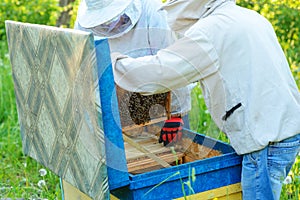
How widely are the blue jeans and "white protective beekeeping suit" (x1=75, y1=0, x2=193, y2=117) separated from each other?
0.48m

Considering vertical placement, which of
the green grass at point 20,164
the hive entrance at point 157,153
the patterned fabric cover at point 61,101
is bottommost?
the green grass at point 20,164

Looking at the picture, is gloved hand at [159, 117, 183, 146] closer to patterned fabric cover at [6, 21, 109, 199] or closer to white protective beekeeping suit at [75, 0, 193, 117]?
white protective beekeeping suit at [75, 0, 193, 117]

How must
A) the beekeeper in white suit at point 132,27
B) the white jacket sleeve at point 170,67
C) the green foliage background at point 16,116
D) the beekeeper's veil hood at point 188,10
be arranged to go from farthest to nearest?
the green foliage background at point 16,116, the beekeeper in white suit at point 132,27, the beekeeper's veil hood at point 188,10, the white jacket sleeve at point 170,67

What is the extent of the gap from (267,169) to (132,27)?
1.04 metres

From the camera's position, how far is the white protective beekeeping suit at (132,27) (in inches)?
115

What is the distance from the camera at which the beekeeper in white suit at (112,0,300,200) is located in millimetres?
2486

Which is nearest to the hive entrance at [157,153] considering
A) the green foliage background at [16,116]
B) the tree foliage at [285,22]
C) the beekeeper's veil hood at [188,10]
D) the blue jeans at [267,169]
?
the green foliage background at [16,116]

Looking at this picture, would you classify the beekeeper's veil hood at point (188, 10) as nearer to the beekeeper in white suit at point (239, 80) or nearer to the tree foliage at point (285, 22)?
the beekeeper in white suit at point (239, 80)

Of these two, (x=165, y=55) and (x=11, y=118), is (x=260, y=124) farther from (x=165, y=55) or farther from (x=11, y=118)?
(x=11, y=118)

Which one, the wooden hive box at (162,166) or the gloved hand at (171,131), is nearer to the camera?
the wooden hive box at (162,166)

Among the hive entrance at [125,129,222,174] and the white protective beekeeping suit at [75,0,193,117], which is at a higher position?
the white protective beekeeping suit at [75,0,193,117]

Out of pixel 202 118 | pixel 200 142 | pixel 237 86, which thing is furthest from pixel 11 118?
pixel 237 86

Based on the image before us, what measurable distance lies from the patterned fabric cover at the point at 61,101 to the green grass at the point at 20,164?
0.62 m

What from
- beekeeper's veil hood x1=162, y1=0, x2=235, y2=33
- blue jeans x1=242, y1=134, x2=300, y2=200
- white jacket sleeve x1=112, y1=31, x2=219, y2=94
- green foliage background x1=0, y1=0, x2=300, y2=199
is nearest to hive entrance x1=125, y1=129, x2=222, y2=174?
green foliage background x1=0, y1=0, x2=300, y2=199
